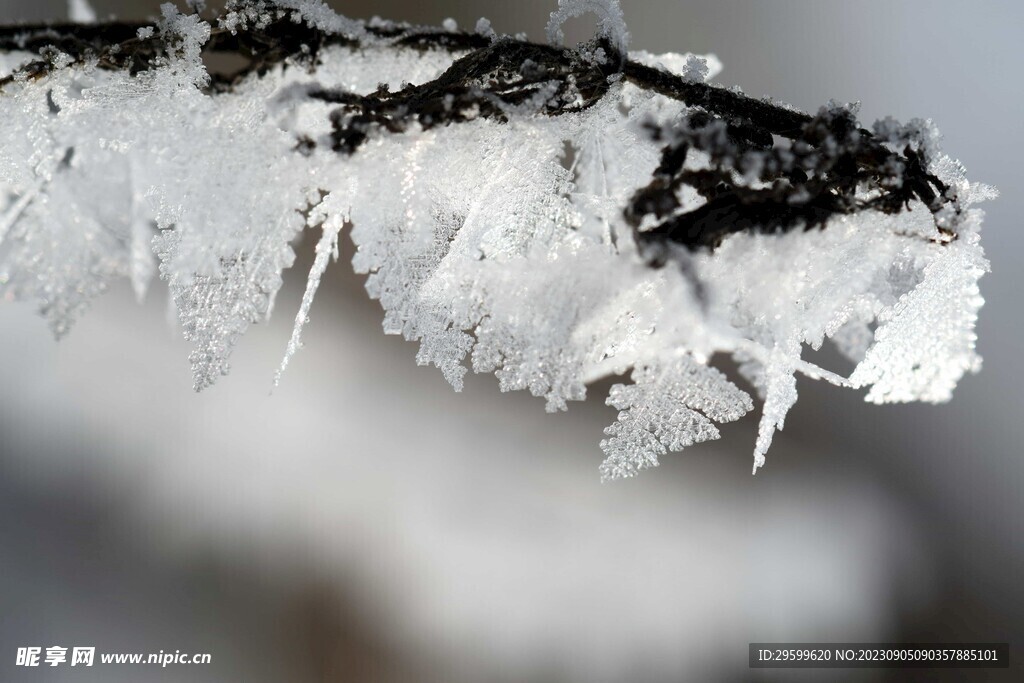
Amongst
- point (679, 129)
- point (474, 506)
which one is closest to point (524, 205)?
point (679, 129)

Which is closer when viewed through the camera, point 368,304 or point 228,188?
point 228,188

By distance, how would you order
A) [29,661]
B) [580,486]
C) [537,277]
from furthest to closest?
[580,486], [29,661], [537,277]

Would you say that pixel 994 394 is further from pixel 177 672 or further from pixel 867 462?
pixel 177 672

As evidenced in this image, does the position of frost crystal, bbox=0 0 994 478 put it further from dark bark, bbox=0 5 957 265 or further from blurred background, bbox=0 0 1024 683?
blurred background, bbox=0 0 1024 683

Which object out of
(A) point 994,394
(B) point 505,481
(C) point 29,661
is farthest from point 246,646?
(A) point 994,394

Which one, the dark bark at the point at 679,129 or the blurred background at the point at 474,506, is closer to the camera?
the dark bark at the point at 679,129

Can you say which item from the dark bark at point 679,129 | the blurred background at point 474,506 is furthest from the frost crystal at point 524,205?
the blurred background at point 474,506

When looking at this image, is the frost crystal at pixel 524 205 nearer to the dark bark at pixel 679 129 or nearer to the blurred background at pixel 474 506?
the dark bark at pixel 679 129
